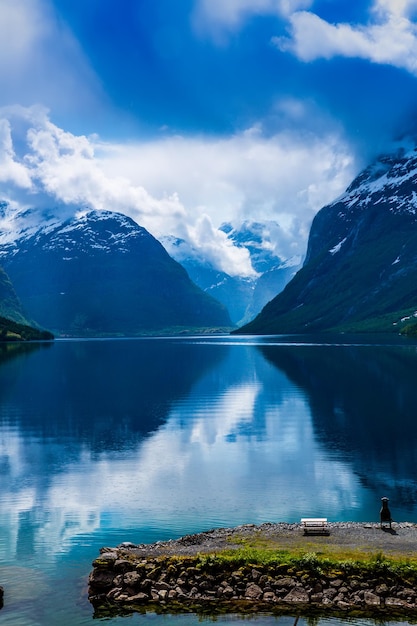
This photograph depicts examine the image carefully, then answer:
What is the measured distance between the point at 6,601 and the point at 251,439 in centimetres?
5720

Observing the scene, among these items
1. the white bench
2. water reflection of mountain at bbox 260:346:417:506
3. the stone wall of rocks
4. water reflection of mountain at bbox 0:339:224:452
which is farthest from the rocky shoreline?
water reflection of mountain at bbox 0:339:224:452

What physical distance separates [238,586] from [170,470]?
36.1 meters

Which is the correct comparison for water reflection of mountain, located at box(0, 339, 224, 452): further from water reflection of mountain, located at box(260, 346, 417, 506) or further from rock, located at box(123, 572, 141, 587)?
rock, located at box(123, 572, 141, 587)

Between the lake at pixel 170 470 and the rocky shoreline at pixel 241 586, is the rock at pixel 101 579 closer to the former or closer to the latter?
the rocky shoreline at pixel 241 586

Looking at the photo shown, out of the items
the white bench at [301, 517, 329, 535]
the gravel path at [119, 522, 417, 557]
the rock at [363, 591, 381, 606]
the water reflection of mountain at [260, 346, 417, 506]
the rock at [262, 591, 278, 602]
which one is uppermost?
the water reflection of mountain at [260, 346, 417, 506]

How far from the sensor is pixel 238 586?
39438 millimetres

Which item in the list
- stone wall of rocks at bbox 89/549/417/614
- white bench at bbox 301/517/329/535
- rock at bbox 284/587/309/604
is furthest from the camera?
white bench at bbox 301/517/329/535

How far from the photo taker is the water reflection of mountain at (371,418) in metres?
70.6

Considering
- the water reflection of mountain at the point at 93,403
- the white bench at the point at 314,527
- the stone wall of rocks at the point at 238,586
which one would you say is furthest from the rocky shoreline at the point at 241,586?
the water reflection of mountain at the point at 93,403

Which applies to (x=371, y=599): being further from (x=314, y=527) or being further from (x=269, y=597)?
(x=314, y=527)

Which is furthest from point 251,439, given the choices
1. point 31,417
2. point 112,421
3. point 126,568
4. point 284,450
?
point 126,568

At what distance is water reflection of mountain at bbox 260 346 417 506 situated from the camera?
7056 centimetres

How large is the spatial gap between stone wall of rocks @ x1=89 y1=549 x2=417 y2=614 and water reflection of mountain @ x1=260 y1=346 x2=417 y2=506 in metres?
21.1

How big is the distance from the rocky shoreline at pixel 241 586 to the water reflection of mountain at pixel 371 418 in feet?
68.1
